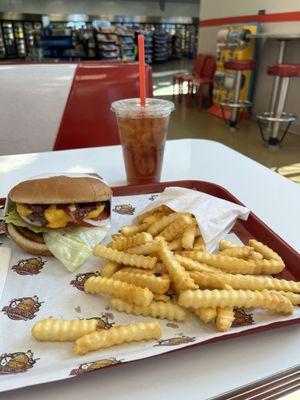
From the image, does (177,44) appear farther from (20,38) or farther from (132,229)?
(132,229)

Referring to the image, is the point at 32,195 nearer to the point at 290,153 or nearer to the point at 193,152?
the point at 193,152

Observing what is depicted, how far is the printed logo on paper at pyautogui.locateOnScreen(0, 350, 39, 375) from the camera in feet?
1.93

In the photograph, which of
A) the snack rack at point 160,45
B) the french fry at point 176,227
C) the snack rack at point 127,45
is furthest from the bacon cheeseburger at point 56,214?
the snack rack at point 160,45

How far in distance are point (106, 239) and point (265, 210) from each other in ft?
1.77

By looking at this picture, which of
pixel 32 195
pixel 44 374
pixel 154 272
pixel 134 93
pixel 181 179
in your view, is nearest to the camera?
pixel 44 374

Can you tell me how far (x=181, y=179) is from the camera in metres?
1.39

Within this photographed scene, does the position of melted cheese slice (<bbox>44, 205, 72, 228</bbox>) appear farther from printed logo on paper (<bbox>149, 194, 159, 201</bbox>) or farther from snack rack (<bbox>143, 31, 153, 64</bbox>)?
snack rack (<bbox>143, 31, 153, 64</bbox>)

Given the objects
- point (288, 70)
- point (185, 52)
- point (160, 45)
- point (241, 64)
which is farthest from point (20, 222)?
point (185, 52)

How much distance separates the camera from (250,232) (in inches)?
41.1

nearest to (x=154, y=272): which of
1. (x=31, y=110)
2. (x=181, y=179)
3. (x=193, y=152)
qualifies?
(x=181, y=179)

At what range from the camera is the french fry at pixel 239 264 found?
782 mm

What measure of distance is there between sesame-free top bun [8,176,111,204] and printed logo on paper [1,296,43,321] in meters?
0.31

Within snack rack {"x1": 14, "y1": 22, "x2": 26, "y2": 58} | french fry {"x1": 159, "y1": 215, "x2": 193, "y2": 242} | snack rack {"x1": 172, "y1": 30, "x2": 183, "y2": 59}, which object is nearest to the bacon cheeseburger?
A: french fry {"x1": 159, "y1": 215, "x2": 193, "y2": 242}

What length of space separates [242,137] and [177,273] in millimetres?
5386
